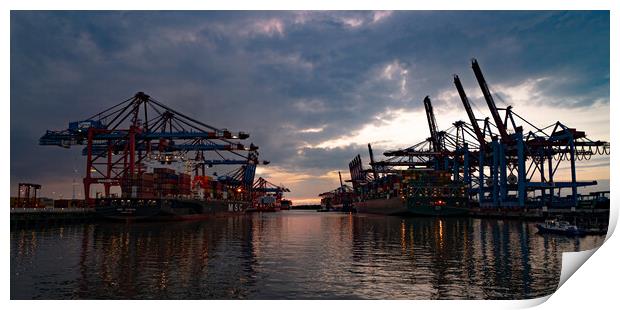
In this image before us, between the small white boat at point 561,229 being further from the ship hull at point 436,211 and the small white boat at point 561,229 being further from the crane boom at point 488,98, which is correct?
the ship hull at point 436,211

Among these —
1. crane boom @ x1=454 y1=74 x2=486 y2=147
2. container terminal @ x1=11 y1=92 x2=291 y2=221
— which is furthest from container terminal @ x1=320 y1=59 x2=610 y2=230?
container terminal @ x1=11 y1=92 x2=291 y2=221

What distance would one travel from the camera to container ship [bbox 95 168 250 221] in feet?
265

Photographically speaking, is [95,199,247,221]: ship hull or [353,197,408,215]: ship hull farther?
[353,197,408,215]: ship hull

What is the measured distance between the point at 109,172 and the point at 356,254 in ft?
220

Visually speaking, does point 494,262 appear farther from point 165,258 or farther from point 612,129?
point 165,258

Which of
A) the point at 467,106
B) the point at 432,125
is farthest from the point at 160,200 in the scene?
the point at 432,125

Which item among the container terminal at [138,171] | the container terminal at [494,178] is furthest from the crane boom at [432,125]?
the container terminal at [138,171]

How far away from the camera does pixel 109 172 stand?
8825 cm

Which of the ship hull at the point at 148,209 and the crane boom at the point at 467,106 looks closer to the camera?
the ship hull at the point at 148,209

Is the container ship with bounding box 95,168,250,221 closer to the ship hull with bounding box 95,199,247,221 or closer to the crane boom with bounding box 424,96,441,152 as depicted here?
the ship hull with bounding box 95,199,247,221

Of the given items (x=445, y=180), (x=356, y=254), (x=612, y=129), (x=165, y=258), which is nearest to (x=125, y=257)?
(x=165, y=258)

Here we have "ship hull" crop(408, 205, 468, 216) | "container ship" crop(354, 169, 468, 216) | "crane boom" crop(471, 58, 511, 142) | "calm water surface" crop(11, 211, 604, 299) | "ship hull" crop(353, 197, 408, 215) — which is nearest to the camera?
"calm water surface" crop(11, 211, 604, 299)

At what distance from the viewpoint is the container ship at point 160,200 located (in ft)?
265

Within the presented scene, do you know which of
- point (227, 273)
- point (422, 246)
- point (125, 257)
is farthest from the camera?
point (422, 246)
